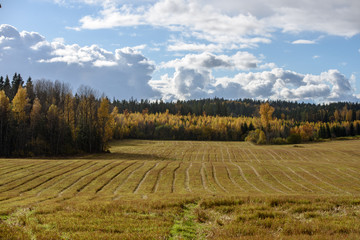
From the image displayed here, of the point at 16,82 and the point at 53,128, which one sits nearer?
the point at 53,128

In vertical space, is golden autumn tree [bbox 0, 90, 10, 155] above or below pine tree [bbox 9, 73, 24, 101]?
below

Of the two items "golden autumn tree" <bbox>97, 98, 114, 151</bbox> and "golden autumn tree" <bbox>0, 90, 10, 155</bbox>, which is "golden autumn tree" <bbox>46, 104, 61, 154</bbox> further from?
"golden autumn tree" <bbox>97, 98, 114, 151</bbox>

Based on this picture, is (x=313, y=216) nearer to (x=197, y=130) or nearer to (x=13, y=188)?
(x=13, y=188)

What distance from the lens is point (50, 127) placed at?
7769 cm

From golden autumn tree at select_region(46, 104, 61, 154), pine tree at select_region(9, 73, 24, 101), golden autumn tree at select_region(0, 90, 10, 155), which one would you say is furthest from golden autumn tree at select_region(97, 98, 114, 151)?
pine tree at select_region(9, 73, 24, 101)

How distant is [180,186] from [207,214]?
19.6m

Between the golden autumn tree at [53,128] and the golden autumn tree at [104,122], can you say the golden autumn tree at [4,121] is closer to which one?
the golden autumn tree at [53,128]

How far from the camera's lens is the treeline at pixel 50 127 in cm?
7425

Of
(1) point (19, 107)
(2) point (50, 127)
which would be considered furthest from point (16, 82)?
(2) point (50, 127)

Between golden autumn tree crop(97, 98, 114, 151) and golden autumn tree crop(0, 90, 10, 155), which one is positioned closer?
golden autumn tree crop(0, 90, 10, 155)

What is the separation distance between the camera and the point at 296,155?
275 ft

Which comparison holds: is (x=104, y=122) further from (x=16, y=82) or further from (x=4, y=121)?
(x=16, y=82)

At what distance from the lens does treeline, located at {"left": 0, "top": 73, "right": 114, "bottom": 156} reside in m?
74.2

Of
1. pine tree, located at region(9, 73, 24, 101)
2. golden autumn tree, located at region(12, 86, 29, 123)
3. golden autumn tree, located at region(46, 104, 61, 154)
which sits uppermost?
pine tree, located at region(9, 73, 24, 101)
